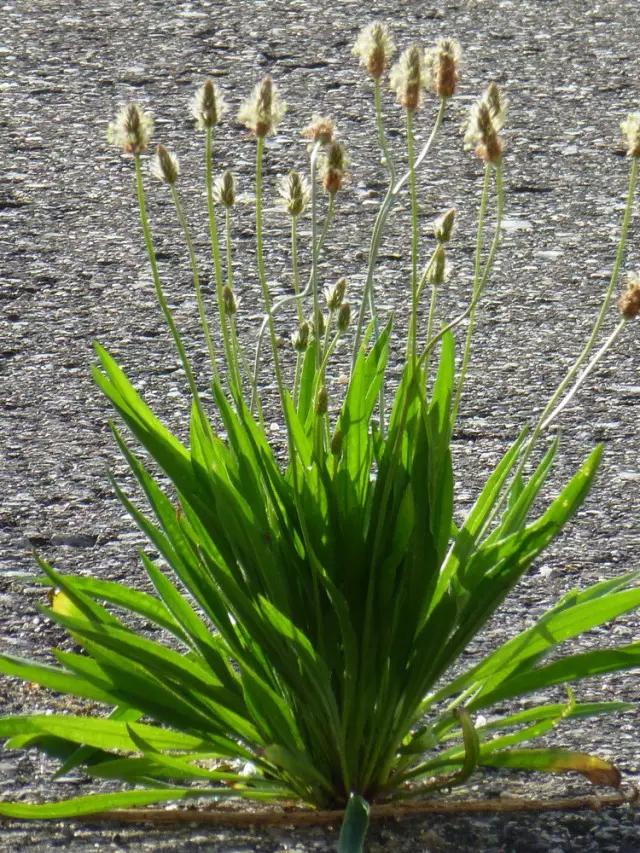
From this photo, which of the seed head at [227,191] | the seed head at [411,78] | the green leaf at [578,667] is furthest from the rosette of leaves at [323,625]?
the seed head at [411,78]

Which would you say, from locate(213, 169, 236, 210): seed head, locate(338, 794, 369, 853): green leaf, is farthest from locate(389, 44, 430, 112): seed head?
locate(338, 794, 369, 853): green leaf

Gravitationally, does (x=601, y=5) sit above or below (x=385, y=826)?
→ above

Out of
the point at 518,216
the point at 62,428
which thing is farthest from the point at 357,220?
the point at 62,428

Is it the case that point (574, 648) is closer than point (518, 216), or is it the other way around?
point (574, 648)

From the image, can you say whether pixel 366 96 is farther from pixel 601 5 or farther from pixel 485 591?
pixel 485 591

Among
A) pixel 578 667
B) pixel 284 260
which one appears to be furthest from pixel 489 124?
pixel 284 260

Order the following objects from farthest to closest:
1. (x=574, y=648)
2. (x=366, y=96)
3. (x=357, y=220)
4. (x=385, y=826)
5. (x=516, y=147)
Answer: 1. (x=366, y=96)
2. (x=516, y=147)
3. (x=357, y=220)
4. (x=574, y=648)
5. (x=385, y=826)

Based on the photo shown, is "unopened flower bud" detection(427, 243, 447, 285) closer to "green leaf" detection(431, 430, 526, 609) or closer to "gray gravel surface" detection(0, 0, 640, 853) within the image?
"green leaf" detection(431, 430, 526, 609)

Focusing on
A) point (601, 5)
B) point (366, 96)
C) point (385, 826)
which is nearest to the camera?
point (385, 826)
